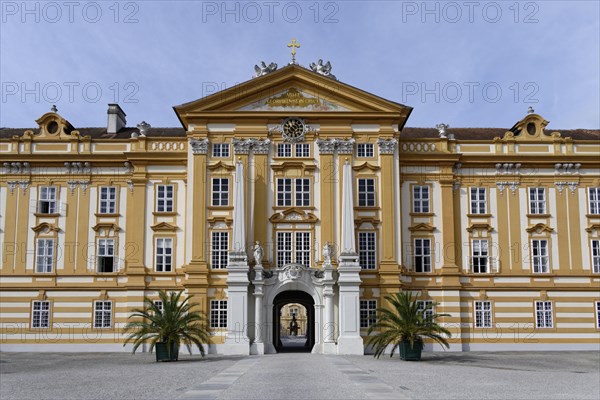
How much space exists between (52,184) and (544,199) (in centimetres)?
3284

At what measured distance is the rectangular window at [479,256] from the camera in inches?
2005

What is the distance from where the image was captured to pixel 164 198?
50969 mm

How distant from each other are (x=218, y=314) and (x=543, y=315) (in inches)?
825

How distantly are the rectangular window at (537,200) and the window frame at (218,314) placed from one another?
2119cm

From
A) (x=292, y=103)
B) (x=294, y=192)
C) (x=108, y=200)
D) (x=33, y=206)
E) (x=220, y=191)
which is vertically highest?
(x=292, y=103)

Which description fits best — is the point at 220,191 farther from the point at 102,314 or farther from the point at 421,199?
the point at 421,199

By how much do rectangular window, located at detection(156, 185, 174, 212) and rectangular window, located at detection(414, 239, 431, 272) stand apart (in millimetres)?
16334

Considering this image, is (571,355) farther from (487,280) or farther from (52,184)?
(52,184)

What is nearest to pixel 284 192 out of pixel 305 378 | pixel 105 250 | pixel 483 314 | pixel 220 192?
pixel 220 192

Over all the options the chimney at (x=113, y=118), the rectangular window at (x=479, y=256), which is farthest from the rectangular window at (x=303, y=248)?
the chimney at (x=113, y=118)

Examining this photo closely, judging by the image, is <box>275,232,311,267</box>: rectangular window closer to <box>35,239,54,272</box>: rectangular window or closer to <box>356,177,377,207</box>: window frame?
<box>356,177,377,207</box>: window frame

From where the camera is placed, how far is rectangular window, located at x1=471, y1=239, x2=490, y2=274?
167ft

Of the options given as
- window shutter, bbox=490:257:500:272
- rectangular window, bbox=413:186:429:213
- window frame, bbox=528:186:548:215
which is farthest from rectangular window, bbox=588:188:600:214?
rectangular window, bbox=413:186:429:213

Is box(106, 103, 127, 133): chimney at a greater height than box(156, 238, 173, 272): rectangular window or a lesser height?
greater
